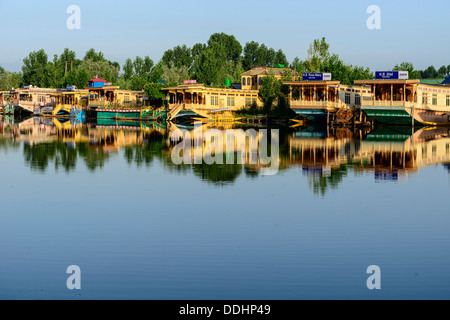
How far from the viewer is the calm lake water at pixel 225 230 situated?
13.2 meters

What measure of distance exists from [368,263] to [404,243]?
2625mm

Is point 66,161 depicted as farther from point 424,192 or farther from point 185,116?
point 185,116

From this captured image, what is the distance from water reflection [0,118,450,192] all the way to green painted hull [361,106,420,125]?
50.7 ft

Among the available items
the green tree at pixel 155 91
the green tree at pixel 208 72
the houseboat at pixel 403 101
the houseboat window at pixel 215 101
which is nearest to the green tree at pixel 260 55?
the green tree at pixel 208 72

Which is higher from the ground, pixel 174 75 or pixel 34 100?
pixel 174 75

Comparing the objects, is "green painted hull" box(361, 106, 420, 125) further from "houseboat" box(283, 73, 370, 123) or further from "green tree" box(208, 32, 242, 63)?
"green tree" box(208, 32, 242, 63)

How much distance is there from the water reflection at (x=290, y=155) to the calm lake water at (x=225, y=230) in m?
0.28

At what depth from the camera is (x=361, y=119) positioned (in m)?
80.6

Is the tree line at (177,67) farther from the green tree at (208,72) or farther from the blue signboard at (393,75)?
the blue signboard at (393,75)

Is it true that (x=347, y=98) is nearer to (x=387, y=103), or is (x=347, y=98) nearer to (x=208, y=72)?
(x=387, y=103)

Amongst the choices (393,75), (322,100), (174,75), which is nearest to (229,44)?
(174,75)

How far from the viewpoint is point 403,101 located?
7050cm

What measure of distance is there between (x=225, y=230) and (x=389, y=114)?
5905cm
